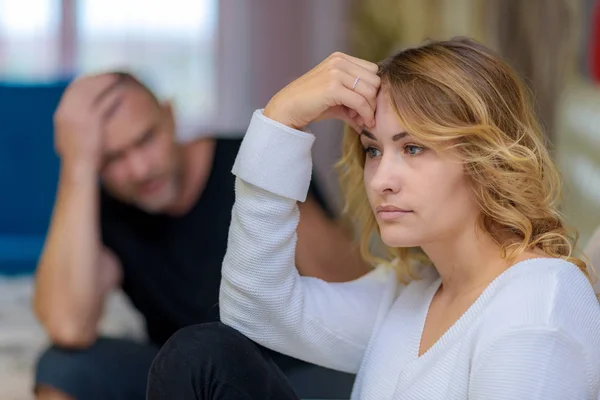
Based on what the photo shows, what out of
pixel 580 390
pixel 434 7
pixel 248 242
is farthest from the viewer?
pixel 434 7

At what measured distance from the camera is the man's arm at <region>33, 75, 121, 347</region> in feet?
5.57

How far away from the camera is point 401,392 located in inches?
41.8

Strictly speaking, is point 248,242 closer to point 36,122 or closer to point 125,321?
point 125,321

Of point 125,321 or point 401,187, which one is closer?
point 401,187

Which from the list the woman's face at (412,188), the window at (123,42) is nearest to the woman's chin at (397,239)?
the woman's face at (412,188)

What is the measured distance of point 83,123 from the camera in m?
1.73

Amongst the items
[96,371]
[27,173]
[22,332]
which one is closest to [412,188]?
[96,371]

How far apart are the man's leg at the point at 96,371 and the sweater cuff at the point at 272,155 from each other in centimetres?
63

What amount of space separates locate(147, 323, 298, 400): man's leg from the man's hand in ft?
2.44

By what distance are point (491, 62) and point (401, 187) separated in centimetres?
19

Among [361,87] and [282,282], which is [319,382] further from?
[361,87]

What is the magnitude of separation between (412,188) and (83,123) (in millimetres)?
917

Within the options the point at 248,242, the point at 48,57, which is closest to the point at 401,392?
the point at 248,242

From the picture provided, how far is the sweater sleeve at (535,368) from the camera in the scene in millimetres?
Result: 865
